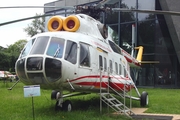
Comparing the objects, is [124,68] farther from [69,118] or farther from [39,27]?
[39,27]

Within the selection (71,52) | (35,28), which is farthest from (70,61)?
(35,28)

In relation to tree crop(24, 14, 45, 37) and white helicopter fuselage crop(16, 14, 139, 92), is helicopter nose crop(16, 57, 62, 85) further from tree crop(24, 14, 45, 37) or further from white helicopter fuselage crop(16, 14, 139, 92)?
tree crop(24, 14, 45, 37)

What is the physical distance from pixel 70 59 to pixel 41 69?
3.47ft

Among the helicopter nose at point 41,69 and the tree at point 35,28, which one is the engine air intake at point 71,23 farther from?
the tree at point 35,28

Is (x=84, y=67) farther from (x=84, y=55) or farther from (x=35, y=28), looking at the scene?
(x=35, y=28)

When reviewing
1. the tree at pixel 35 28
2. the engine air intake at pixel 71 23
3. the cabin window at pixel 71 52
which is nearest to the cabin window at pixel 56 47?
the cabin window at pixel 71 52

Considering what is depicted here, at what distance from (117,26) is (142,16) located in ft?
8.91

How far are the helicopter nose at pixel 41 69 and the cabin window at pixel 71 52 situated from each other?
50cm

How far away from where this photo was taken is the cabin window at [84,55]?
928cm

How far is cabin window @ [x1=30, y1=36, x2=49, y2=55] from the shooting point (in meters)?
8.60

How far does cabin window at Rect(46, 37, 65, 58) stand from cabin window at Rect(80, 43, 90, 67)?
78 centimetres

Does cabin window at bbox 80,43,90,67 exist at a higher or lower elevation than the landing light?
lower

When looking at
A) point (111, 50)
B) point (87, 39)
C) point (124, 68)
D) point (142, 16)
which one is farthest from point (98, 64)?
point (142, 16)

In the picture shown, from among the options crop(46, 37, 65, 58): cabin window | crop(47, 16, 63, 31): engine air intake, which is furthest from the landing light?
crop(46, 37, 65, 58): cabin window
